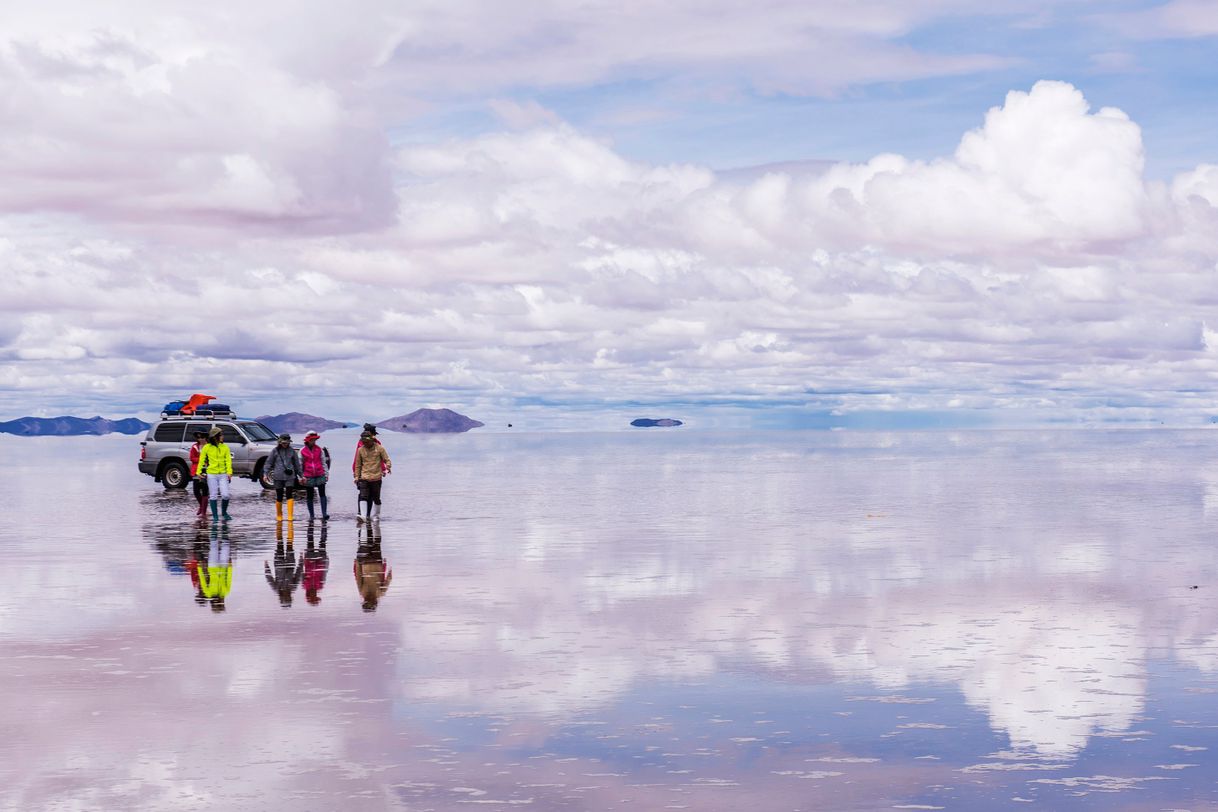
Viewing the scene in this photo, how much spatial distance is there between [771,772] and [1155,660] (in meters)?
5.53

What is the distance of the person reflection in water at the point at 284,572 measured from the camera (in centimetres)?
1823

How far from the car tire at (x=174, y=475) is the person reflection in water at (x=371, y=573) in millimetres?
22128

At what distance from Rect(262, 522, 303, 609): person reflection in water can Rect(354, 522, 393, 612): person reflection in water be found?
828mm

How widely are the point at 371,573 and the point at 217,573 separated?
7.12 ft

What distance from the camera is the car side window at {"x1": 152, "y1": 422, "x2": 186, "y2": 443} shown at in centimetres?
4628

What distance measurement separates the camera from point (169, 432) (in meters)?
Result: 46.6

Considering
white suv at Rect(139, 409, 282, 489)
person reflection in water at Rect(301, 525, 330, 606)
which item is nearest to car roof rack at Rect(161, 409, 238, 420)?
white suv at Rect(139, 409, 282, 489)

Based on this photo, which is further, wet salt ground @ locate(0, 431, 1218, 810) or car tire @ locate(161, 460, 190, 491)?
car tire @ locate(161, 460, 190, 491)

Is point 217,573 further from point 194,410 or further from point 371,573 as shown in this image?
point 194,410

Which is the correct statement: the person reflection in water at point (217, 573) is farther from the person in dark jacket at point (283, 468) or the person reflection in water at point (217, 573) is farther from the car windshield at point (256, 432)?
the car windshield at point (256, 432)

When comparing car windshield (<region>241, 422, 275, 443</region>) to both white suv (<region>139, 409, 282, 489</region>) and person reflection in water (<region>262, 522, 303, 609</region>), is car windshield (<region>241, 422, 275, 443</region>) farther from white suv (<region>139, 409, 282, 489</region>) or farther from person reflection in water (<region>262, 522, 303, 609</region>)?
person reflection in water (<region>262, 522, 303, 609</region>)

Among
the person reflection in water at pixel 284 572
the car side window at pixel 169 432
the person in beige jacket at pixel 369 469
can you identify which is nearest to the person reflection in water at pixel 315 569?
the person reflection in water at pixel 284 572

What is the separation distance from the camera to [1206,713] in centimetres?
1066

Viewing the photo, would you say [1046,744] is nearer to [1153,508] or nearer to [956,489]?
[1153,508]
